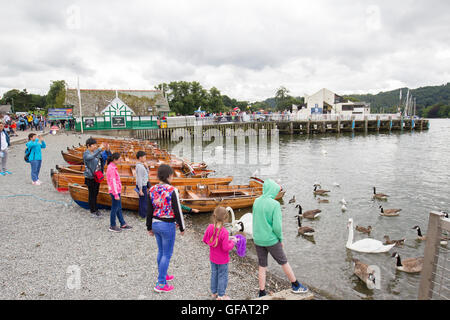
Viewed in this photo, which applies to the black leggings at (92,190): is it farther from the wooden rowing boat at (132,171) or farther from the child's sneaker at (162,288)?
the wooden rowing boat at (132,171)

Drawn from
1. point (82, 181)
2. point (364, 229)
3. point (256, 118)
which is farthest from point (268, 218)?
point (256, 118)

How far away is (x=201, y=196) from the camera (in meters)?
12.7

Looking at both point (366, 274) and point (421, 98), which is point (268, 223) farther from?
point (421, 98)

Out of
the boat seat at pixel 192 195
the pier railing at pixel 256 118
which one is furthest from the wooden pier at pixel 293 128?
the boat seat at pixel 192 195

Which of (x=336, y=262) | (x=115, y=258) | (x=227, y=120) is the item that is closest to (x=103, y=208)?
(x=115, y=258)

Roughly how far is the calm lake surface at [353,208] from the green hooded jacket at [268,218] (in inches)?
134

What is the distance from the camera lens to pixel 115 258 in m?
6.64

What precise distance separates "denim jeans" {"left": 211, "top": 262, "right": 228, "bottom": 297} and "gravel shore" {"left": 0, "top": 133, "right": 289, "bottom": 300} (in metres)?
0.56

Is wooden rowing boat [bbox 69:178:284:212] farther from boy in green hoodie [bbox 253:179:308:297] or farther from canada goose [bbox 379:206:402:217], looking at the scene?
boy in green hoodie [bbox 253:179:308:297]

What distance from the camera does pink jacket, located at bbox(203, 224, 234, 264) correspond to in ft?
14.7

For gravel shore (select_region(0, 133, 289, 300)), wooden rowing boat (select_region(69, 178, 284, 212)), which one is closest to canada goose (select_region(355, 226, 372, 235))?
wooden rowing boat (select_region(69, 178, 284, 212))

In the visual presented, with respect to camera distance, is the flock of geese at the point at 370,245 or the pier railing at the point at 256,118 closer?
the flock of geese at the point at 370,245

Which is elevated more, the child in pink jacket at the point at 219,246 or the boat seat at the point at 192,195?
the child in pink jacket at the point at 219,246

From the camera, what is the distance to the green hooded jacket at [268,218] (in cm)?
456
